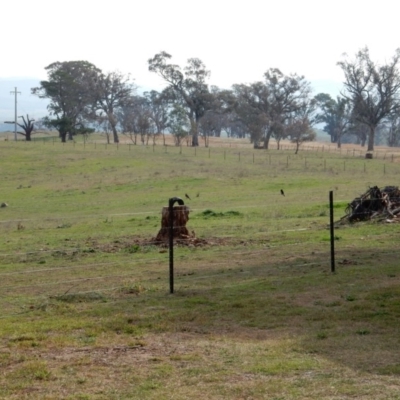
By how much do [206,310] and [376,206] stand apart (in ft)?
47.1

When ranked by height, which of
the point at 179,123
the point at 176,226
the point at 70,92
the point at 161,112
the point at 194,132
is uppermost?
the point at 70,92

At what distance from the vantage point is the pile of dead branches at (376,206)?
24.8 m

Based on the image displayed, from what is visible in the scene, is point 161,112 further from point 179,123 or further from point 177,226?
point 177,226

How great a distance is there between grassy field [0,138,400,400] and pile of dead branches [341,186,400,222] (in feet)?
2.54

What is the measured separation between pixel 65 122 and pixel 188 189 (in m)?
55.0

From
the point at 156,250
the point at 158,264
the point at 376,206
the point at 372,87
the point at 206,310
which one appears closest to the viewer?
the point at 206,310

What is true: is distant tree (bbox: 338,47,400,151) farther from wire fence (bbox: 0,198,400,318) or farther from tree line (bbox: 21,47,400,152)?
wire fence (bbox: 0,198,400,318)

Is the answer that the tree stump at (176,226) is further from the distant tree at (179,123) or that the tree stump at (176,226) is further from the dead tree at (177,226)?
the distant tree at (179,123)

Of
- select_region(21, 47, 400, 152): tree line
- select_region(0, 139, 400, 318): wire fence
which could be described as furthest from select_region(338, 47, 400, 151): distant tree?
select_region(0, 139, 400, 318): wire fence

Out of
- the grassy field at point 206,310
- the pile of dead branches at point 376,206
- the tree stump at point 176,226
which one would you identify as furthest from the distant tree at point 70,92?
the tree stump at point 176,226

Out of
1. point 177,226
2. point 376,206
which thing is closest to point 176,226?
point 177,226

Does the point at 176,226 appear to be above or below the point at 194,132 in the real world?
below

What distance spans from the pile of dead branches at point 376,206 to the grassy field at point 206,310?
77 centimetres

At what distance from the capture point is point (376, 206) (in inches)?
998
